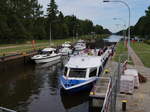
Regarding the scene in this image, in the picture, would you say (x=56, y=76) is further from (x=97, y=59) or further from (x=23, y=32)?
(x=23, y=32)

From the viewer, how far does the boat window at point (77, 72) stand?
2077 centimetres

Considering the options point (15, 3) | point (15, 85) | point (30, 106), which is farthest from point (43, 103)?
point (15, 3)

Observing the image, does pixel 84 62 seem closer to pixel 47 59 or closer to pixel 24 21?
pixel 47 59

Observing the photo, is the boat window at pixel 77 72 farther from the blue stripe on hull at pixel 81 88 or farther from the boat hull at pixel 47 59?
the boat hull at pixel 47 59

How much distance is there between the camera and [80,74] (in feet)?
68.4

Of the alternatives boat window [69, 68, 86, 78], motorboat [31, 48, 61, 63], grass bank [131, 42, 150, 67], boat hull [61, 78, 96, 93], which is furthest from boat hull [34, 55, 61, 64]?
boat hull [61, 78, 96, 93]

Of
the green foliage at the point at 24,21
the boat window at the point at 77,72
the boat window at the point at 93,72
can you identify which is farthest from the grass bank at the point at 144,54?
the green foliage at the point at 24,21

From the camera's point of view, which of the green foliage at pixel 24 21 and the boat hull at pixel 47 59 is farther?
the green foliage at pixel 24 21

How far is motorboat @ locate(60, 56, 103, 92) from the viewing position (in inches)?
Result: 766

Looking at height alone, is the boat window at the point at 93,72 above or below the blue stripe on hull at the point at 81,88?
above

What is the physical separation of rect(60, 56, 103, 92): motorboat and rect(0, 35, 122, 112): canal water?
2.92 feet

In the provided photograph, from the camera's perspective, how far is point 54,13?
97.2 metres

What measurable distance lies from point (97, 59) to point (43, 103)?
768 centimetres

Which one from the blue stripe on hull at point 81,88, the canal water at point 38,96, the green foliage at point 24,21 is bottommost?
the canal water at point 38,96
